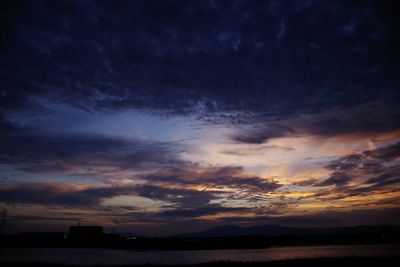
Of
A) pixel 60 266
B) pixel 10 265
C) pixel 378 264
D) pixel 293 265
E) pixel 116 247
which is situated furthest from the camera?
pixel 116 247

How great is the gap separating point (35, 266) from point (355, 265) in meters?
50.2

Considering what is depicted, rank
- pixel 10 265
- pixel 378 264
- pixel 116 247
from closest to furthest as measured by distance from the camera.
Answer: pixel 378 264
pixel 10 265
pixel 116 247

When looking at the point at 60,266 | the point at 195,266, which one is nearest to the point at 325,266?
the point at 195,266

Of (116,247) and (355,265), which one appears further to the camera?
(116,247)

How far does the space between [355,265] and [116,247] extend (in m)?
182

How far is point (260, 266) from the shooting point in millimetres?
47281

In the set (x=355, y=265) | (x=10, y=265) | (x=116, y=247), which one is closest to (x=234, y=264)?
(x=355, y=265)

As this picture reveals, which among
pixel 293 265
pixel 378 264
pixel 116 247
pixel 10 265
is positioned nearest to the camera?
pixel 378 264

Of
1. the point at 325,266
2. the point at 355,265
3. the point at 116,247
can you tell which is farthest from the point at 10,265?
the point at 116,247

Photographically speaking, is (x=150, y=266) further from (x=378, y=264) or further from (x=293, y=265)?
(x=378, y=264)

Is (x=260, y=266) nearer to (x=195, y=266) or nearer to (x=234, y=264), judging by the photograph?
(x=234, y=264)

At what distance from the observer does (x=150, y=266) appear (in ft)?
174

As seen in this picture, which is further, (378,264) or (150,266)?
(150,266)

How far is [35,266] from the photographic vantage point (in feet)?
168
